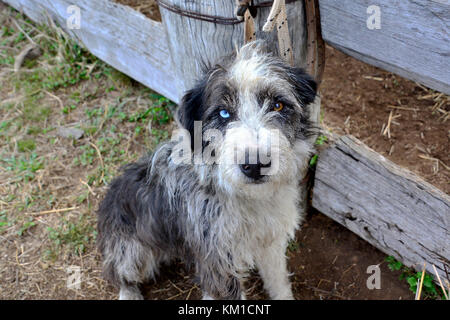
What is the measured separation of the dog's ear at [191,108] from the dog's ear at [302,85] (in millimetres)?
509

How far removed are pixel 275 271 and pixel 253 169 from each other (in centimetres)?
136

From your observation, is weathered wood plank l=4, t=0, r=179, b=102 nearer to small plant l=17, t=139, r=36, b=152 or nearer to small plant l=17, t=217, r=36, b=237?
small plant l=17, t=139, r=36, b=152

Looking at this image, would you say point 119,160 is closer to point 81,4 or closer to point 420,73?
point 81,4

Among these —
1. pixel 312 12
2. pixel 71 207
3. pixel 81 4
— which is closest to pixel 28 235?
pixel 71 207

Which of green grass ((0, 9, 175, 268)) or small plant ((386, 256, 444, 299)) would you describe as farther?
green grass ((0, 9, 175, 268))

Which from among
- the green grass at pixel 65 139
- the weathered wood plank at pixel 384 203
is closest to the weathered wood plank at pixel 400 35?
the weathered wood plank at pixel 384 203

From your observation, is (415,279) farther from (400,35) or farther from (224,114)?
(224,114)

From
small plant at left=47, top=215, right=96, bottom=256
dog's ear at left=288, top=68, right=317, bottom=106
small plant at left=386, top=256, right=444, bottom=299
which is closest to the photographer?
dog's ear at left=288, top=68, right=317, bottom=106

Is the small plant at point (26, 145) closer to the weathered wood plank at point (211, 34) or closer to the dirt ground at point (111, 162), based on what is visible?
the dirt ground at point (111, 162)

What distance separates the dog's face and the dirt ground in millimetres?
1335

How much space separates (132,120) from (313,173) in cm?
205

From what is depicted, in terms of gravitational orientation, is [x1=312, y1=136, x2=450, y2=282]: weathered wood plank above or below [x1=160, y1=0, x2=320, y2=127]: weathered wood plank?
below

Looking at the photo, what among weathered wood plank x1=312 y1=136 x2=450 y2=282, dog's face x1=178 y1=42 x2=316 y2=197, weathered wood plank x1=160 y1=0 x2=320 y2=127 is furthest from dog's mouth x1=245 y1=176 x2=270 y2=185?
weathered wood plank x1=312 y1=136 x2=450 y2=282

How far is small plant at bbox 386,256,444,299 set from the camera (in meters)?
2.97
